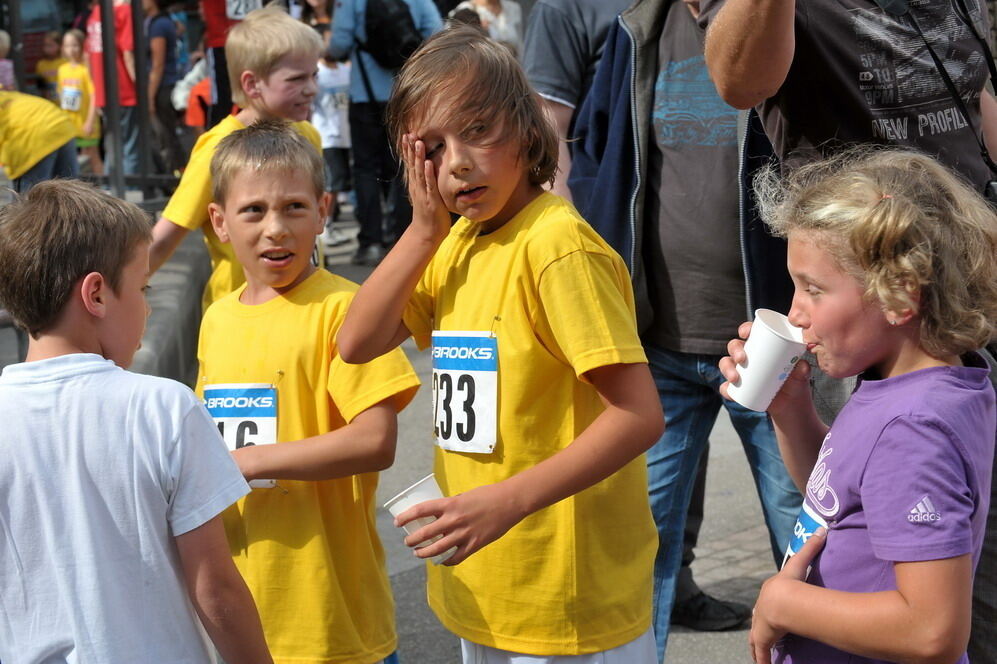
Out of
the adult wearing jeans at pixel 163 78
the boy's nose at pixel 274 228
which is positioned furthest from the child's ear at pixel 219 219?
the adult wearing jeans at pixel 163 78

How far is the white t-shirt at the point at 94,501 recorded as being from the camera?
6.53 ft

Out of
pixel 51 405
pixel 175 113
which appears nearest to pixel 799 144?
pixel 51 405

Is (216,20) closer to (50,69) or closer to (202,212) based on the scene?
(202,212)

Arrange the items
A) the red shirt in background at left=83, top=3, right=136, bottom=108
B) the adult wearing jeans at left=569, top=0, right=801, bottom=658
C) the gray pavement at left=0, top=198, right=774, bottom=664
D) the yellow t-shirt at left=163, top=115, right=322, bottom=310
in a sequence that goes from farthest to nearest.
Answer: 1. the red shirt in background at left=83, top=3, right=136, bottom=108
2. the yellow t-shirt at left=163, top=115, right=322, bottom=310
3. the gray pavement at left=0, top=198, right=774, bottom=664
4. the adult wearing jeans at left=569, top=0, right=801, bottom=658

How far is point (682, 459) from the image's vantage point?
11.2ft

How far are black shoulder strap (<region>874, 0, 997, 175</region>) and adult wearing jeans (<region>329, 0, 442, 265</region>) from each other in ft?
22.8

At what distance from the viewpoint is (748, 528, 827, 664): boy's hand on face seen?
6.57 feet

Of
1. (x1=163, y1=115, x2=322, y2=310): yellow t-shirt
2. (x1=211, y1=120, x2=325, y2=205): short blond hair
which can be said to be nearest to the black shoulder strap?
(x1=211, y1=120, x2=325, y2=205): short blond hair

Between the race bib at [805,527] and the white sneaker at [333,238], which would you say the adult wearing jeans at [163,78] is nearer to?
the white sneaker at [333,238]

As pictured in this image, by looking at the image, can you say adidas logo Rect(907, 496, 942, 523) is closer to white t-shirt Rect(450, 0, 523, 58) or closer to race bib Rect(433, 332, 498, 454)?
race bib Rect(433, 332, 498, 454)

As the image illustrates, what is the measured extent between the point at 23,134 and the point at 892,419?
7.01 meters

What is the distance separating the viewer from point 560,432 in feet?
7.75

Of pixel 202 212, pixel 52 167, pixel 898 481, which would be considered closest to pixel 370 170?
pixel 52 167

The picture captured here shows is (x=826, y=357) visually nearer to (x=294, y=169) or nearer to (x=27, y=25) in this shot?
(x=294, y=169)
